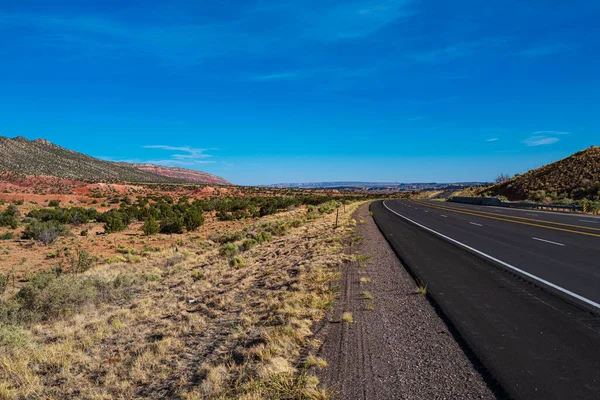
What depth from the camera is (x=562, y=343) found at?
4781 mm

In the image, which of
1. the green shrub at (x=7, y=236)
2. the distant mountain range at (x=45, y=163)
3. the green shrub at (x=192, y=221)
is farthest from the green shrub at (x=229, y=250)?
the distant mountain range at (x=45, y=163)

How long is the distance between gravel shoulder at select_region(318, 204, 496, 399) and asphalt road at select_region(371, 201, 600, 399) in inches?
12.5

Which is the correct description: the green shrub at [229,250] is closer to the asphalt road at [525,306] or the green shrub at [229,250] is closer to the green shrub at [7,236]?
the asphalt road at [525,306]

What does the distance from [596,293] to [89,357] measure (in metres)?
10.3

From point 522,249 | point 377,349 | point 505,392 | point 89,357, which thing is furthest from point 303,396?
point 522,249

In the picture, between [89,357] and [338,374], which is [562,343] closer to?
[338,374]

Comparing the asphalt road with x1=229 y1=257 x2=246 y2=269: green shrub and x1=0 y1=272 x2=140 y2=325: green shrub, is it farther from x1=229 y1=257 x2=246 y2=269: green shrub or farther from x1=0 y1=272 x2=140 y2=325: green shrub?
x1=0 y1=272 x2=140 y2=325: green shrub

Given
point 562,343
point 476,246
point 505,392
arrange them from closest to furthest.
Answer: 1. point 505,392
2. point 562,343
3. point 476,246

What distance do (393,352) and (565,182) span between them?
181ft

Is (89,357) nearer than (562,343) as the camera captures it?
No

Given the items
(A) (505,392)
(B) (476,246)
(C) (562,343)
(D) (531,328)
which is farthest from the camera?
(B) (476,246)

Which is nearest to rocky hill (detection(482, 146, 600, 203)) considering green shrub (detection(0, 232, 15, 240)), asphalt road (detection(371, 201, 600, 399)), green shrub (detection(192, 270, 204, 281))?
asphalt road (detection(371, 201, 600, 399))

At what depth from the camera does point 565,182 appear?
4647cm

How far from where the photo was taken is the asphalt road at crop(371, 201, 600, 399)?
13.2ft
